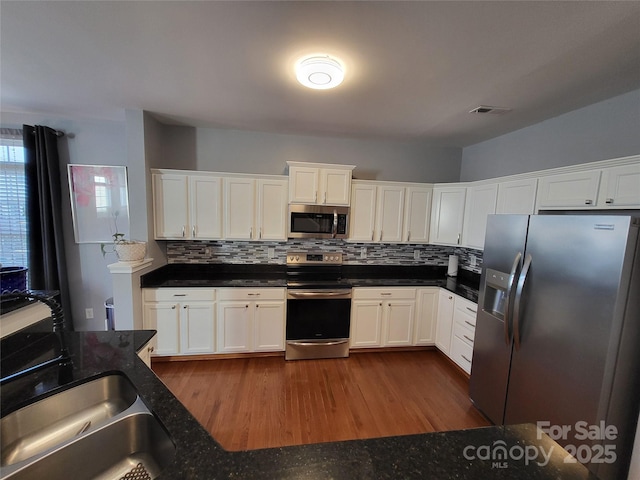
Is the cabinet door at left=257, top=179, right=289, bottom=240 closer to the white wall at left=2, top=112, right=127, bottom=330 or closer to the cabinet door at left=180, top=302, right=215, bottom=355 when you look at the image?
the cabinet door at left=180, top=302, right=215, bottom=355

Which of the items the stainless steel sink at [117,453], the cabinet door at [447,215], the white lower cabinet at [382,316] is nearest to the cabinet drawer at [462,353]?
the white lower cabinet at [382,316]

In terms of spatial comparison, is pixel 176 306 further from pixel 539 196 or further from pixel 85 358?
pixel 539 196

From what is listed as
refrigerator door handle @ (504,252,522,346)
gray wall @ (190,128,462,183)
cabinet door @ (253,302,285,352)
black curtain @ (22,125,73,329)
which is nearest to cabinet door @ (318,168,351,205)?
gray wall @ (190,128,462,183)

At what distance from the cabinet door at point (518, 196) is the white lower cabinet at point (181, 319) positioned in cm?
300

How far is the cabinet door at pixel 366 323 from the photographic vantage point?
9.61 ft

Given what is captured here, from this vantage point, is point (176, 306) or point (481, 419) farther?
point (176, 306)

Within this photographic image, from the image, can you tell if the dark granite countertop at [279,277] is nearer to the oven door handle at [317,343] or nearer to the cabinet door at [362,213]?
the cabinet door at [362,213]

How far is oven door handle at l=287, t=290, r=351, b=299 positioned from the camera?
9.10 feet

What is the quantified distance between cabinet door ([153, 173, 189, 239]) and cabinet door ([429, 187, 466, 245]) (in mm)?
2926

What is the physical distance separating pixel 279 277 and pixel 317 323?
73 cm

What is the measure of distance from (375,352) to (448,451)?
2.43 m

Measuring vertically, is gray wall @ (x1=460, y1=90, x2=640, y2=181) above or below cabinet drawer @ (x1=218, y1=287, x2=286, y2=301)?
above

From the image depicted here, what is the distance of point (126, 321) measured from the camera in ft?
7.86

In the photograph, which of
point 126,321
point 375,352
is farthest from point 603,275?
point 126,321
